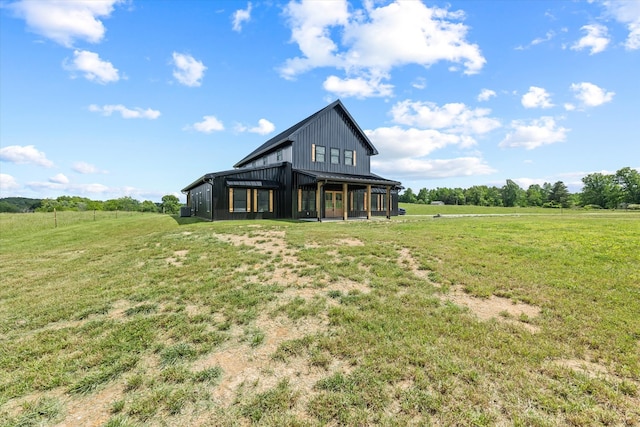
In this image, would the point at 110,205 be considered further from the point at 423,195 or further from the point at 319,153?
the point at 423,195

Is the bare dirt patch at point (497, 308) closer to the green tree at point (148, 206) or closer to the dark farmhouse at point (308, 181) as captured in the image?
the dark farmhouse at point (308, 181)

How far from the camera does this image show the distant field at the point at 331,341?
8.72 ft

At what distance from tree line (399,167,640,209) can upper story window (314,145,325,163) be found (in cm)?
7449

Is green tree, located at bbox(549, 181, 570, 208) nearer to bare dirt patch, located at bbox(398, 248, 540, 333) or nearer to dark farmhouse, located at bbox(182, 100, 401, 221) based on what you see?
dark farmhouse, located at bbox(182, 100, 401, 221)

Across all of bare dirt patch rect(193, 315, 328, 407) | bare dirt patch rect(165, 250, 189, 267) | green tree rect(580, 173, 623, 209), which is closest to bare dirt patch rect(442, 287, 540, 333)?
bare dirt patch rect(193, 315, 328, 407)

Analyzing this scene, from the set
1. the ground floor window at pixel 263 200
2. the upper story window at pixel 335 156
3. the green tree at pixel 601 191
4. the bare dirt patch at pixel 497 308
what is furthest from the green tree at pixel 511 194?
the bare dirt patch at pixel 497 308

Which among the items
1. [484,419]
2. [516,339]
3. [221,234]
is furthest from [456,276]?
[221,234]

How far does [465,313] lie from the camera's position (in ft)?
14.9

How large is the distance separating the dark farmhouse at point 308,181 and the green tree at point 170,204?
3868 cm

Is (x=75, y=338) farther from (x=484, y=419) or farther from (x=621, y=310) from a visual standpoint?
(x=621, y=310)

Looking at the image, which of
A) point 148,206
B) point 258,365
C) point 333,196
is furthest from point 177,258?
point 148,206

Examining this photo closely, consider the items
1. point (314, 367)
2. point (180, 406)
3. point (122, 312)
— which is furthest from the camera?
point (122, 312)

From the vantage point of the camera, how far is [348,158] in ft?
77.7

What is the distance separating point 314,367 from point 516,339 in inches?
110
